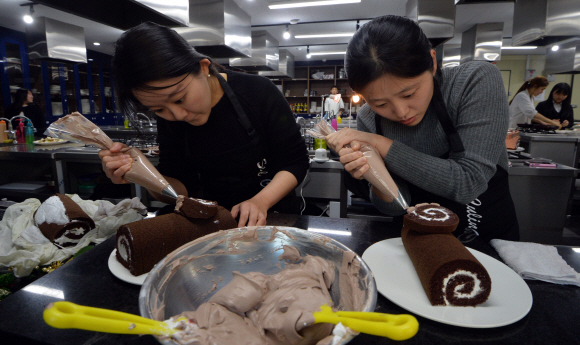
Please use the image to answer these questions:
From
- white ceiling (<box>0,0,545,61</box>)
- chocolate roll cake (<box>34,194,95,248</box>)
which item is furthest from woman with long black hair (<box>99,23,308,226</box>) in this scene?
white ceiling (<box>0,0,545,61</box>)

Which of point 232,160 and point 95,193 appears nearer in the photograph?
point 232,160

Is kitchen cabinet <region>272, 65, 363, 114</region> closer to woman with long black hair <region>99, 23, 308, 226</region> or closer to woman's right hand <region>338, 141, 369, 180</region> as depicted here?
woman with long black hair <region>99, 23, 308, 226</region>

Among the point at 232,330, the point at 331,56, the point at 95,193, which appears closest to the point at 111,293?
the point at 232,330

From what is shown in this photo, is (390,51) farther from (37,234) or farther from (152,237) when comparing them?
(37,234)

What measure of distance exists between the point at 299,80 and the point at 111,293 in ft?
38.0

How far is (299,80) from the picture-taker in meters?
11.7

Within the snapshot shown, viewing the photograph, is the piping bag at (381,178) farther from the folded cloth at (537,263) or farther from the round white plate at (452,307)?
the folded cloth at (537,263)

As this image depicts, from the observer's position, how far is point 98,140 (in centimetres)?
99

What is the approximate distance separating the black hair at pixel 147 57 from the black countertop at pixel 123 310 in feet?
1.82

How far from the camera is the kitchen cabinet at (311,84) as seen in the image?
11.5 m

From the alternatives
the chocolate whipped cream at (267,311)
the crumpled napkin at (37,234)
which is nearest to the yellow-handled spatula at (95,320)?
the chocolate whipped cream at (267,311)

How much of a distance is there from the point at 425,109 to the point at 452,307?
0.67 meters

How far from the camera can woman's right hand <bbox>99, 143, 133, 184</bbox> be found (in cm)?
99

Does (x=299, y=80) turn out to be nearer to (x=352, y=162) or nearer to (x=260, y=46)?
(x=260, y=46)
